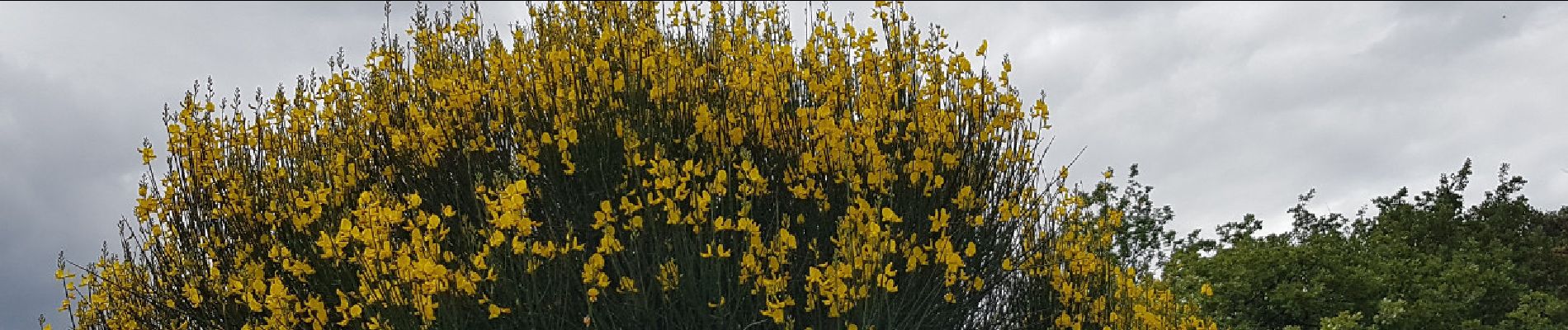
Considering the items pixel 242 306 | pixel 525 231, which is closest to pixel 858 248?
pixel 525 231

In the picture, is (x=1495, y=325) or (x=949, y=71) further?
(x=1495, y=325)

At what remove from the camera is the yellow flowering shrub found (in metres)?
5.99

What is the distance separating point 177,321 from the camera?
26.2ft

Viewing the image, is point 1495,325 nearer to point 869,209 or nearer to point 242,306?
point 869,209

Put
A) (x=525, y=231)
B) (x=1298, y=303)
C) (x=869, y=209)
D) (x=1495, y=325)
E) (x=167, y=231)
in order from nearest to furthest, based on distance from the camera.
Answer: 1. (x=525, y=231)
2. (x=869, y=209)
3. (x=167, y=231)
4. (x=1298, y=303)
5. (x=1495, y=325)

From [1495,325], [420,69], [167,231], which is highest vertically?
[420,69]

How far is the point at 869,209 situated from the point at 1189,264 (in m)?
13.5

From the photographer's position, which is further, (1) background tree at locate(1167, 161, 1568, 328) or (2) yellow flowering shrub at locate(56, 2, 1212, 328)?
(1) background tree at locate(1167, 161, 1568, 328)

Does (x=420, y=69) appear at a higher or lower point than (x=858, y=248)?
higher

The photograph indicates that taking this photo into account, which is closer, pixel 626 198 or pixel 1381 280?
pixel 626 198

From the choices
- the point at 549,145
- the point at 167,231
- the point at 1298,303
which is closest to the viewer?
the point at 549,145

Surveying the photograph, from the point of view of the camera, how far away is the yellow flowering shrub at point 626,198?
5.99m

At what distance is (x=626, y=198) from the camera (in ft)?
19.5

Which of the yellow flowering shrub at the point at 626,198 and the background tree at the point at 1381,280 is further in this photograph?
the background tree at the point at 1381,280
